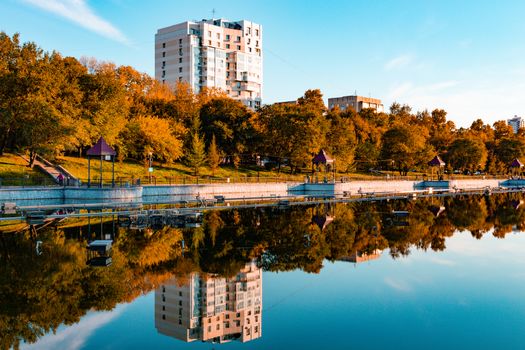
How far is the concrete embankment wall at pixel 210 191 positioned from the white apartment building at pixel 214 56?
63.4m

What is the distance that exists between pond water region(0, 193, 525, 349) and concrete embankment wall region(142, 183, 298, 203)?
61.3 ft

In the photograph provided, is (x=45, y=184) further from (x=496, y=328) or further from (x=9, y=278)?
(x=496, y=328)

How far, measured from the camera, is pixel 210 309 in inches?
558

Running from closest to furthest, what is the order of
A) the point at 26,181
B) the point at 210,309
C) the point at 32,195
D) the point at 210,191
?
the point at 210,309
the point at 32,195
the point at 26,181
the point at 210,191

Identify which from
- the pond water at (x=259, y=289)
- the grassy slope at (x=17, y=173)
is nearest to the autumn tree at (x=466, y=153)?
the pond water at (x=259, y=289)

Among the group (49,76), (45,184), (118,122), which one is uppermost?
(49,76)

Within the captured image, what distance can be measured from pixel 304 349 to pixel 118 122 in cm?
5143

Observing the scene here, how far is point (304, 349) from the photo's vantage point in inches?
448

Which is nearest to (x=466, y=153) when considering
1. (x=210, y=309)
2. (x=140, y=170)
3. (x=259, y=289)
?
(x=140, y=170)

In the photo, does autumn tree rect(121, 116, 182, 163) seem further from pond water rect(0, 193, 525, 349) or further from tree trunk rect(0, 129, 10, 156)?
pond water rect(0, 193, 525, 349)

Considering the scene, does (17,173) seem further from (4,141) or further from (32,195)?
(32,195)

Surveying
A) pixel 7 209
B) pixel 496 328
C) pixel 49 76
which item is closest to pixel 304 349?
pixel 496 328

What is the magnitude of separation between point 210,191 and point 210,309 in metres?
37.6

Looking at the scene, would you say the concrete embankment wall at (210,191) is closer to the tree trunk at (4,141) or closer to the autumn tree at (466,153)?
the tree trunk at (4,141)
